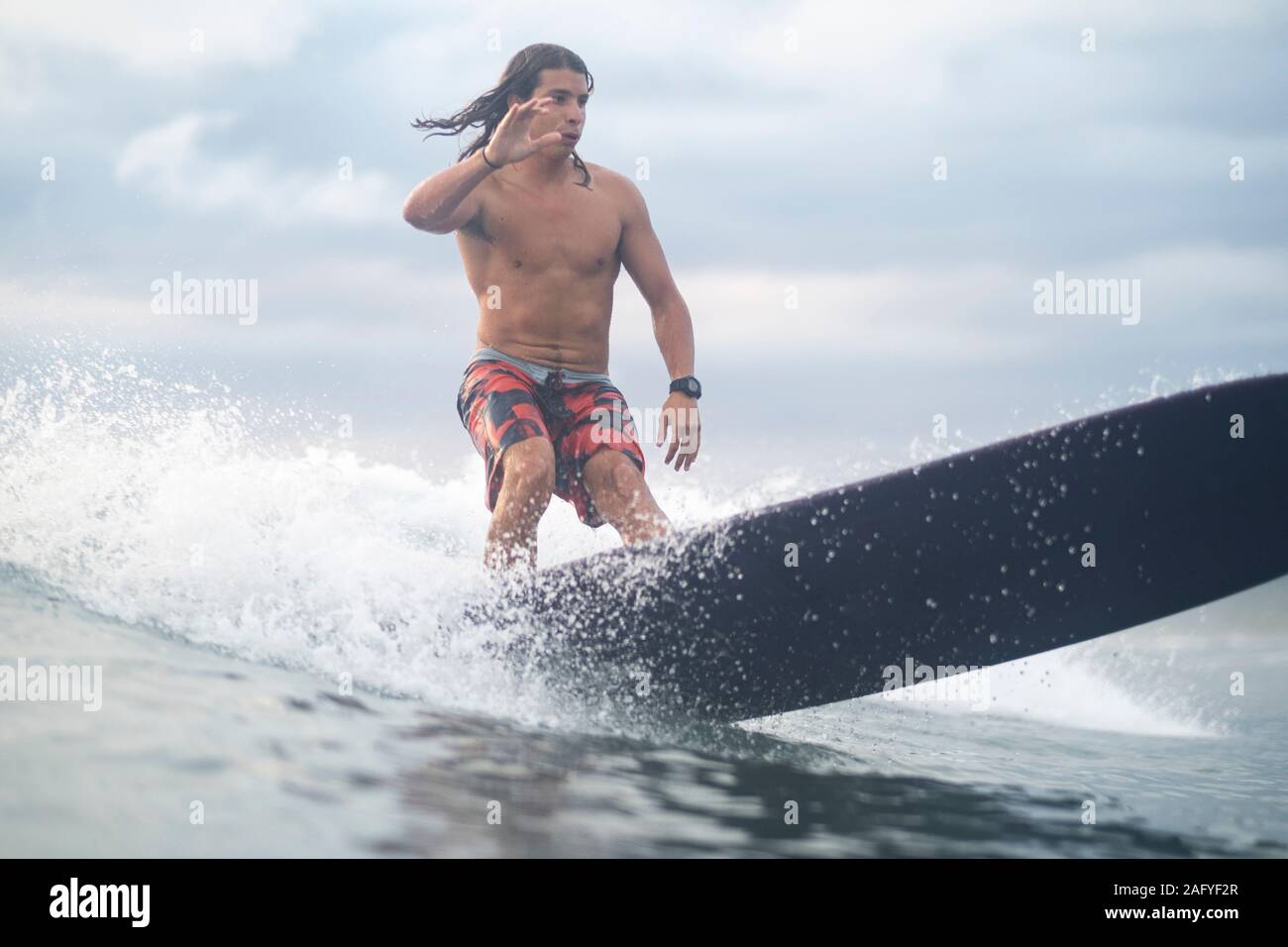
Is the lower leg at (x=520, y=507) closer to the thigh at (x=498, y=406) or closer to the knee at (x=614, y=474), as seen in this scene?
the thigh at (x=498, y=406)

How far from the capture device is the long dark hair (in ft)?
13.6

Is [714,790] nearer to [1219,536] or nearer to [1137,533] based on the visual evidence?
[1137,533]

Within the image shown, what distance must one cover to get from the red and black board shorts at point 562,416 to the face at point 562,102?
0.89m

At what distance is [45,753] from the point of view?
255 cm

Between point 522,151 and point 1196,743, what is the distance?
3700mm

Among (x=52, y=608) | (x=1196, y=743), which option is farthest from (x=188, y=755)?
(x=1196, y=743)

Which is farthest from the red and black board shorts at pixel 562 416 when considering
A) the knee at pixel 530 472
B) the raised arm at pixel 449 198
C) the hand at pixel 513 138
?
the hand at pixel 513 138

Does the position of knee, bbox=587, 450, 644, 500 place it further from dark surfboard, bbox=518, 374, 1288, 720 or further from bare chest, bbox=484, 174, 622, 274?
bare chest, bbox=484, 174, 622, 274

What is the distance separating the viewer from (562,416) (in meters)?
4.22

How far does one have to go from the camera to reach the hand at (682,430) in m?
4.24

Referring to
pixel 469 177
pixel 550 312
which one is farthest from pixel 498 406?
pixel 469 177

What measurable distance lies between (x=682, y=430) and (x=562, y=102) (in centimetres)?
132

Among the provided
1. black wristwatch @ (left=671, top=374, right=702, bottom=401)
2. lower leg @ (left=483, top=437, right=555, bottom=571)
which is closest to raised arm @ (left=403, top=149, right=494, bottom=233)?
lower leg @ (left=483, top=437, right=555, bottom=571)

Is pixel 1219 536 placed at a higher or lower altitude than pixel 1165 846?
higher
